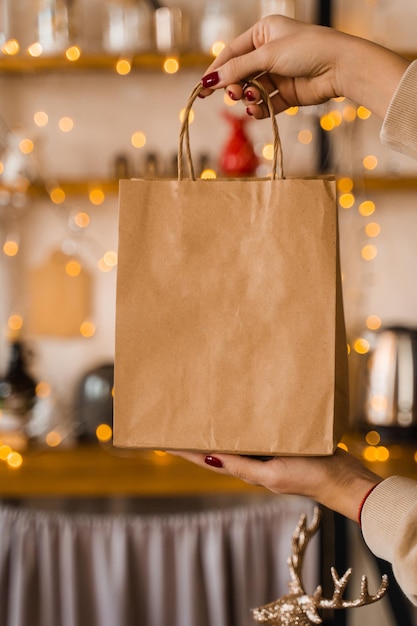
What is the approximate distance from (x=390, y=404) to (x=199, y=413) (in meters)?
1.16

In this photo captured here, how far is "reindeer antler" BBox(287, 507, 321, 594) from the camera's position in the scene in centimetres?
91

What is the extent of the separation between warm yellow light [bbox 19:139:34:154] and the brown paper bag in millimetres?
1354

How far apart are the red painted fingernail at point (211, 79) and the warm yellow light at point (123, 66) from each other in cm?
114

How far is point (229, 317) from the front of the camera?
2.56 ft

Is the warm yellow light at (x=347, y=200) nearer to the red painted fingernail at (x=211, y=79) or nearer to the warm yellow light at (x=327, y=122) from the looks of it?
the warm yellow light at (x=327, y=122)

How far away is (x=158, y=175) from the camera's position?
6.59 feet

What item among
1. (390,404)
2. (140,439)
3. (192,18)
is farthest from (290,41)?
(192,18)

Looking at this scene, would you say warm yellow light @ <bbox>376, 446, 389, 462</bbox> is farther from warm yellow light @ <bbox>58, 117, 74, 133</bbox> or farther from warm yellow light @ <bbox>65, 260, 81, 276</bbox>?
warm yellow light @ <bbox>58, 117, 74, 133</bbox>

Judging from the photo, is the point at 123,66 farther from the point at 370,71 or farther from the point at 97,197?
the point at 370,71

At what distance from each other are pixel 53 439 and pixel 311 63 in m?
1.36

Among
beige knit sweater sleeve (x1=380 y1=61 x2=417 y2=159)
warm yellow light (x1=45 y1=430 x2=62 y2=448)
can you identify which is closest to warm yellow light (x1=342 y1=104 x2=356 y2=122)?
warm yellow light (x1=45 y1=430 x2=62 y2=448)

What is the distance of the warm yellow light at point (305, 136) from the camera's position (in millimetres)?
2092

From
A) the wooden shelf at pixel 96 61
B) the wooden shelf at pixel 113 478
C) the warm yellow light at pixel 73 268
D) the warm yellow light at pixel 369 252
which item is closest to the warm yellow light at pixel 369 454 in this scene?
the wooden shelf at pixel 113 478

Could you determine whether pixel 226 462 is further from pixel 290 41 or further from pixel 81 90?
pixel 81 90
